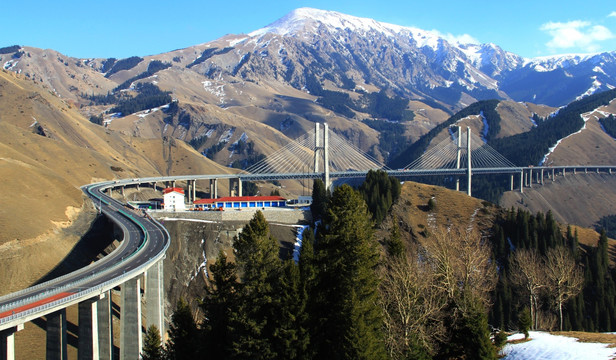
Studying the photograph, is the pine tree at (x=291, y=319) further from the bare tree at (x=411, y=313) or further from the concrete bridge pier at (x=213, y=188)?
the concrete bridge pier at (x=213, y=188)

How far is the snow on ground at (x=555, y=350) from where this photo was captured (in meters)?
31.5

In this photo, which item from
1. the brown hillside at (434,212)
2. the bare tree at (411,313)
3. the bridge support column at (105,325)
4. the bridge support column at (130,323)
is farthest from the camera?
the brown hillside at (434,212)

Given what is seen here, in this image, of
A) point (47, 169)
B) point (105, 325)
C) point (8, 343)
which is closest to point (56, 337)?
point (105, 325)

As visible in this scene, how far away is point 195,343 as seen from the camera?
36406 mm

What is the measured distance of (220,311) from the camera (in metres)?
36.8

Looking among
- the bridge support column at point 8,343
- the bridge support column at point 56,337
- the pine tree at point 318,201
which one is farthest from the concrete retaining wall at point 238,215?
the bridge support column at point 8,343

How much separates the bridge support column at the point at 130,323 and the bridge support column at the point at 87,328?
5.19 metres

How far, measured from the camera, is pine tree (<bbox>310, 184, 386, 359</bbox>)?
30906 mm

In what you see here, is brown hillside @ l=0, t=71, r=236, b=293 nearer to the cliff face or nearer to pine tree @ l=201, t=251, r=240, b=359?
the cliff face

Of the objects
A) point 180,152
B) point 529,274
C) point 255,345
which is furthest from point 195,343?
point 180,152

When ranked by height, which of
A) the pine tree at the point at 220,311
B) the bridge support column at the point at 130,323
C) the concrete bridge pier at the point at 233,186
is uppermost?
the concrete bridge pier at the point at 233,186

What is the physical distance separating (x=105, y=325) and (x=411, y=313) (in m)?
26.8

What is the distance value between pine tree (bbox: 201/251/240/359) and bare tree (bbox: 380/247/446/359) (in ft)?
33.5

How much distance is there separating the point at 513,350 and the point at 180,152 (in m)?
175
